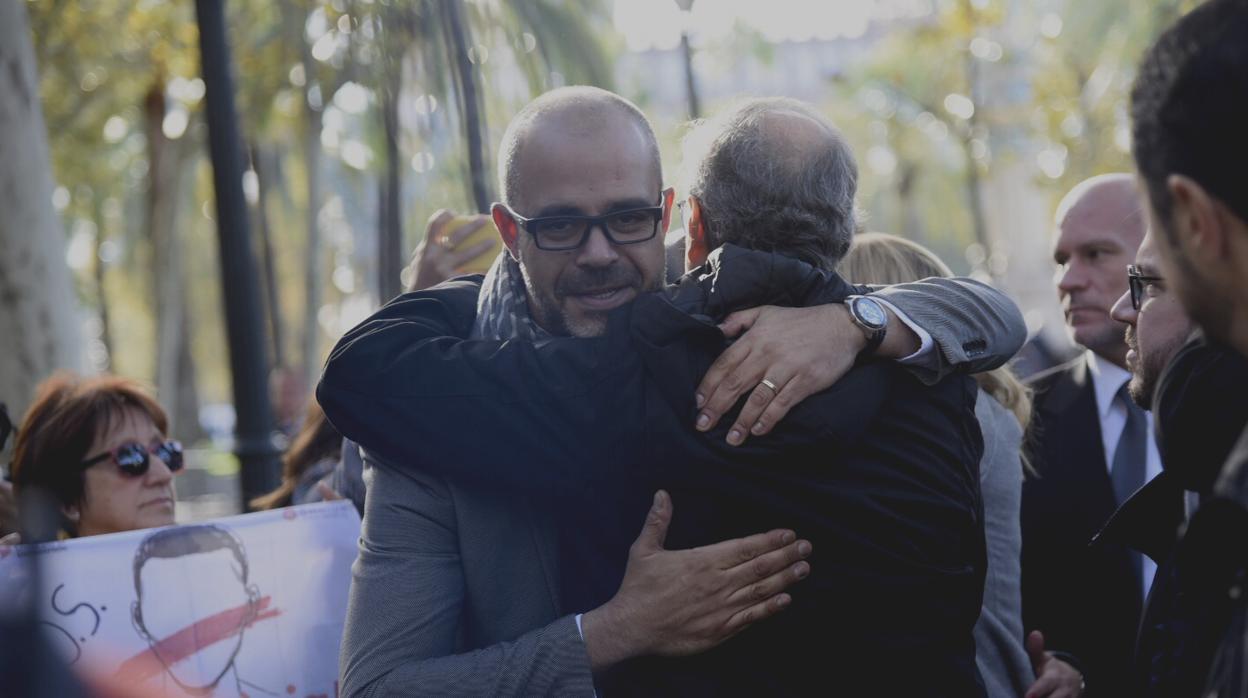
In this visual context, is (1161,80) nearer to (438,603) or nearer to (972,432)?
(972,432)

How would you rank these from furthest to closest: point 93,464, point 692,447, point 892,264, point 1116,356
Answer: point 1116,356
point 93,464
point 892,264
point 692,447

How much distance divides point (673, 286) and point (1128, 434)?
92.2 inches

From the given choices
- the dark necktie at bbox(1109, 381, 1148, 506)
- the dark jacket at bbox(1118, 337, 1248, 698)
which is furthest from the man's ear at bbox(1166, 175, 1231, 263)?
the dark necktie at bbox(1109, 381, 1148, 506)

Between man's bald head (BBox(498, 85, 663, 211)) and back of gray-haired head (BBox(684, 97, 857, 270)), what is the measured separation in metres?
0.15

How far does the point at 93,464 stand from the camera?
3979mm

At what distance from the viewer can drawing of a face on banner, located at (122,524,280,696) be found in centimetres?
328

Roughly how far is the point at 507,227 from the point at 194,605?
1.44 metres

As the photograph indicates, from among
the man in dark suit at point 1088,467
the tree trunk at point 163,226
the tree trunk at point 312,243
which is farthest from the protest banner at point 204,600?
the tree trunk at point 163,226

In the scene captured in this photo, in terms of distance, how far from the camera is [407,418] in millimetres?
2355

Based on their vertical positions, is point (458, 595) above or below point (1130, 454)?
above

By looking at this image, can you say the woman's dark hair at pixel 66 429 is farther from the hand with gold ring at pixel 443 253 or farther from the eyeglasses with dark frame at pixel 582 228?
the eyeglasses with dark frame at pixel 582 228

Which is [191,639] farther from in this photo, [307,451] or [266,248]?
[266,248]

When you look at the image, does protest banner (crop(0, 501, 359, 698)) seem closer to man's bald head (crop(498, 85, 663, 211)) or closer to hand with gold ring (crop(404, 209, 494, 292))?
hand with gold ring (crop(404, 209, 494, 292))

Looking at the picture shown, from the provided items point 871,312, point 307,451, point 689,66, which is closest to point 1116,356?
point 871,312
